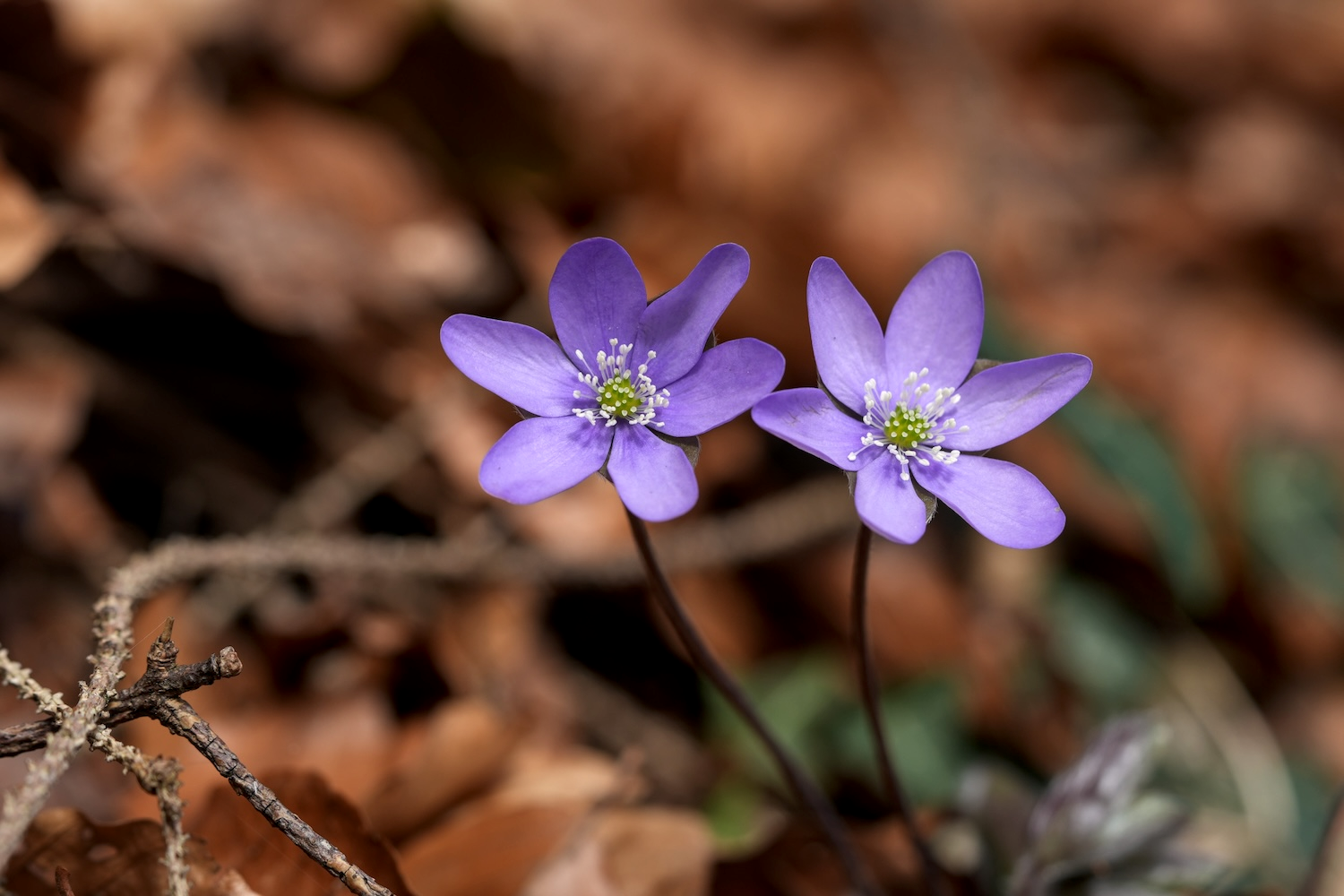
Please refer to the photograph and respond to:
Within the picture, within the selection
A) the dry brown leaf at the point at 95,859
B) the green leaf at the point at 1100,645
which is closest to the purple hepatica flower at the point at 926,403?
the dry brown leaf at the point at 95,859

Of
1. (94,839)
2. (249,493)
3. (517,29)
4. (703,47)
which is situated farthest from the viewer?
(703,47)

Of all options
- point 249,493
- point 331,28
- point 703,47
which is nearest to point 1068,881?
point 249,493

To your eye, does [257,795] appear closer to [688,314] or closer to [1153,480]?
[688,314]

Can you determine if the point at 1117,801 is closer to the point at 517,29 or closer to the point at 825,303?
the point at 825,303

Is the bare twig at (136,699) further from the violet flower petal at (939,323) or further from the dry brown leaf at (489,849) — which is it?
the violet flower petal at (939,323)

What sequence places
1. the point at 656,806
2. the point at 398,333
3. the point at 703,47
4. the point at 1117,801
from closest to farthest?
the point at 1117,801 < the point at 656,806 < the point at 398,333 < the point at 703,47

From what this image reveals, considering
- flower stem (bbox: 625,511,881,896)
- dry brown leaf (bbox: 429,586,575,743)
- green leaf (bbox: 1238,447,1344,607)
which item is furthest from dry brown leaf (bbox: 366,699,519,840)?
green leaf (bbox: 1238,447,1344,607)
